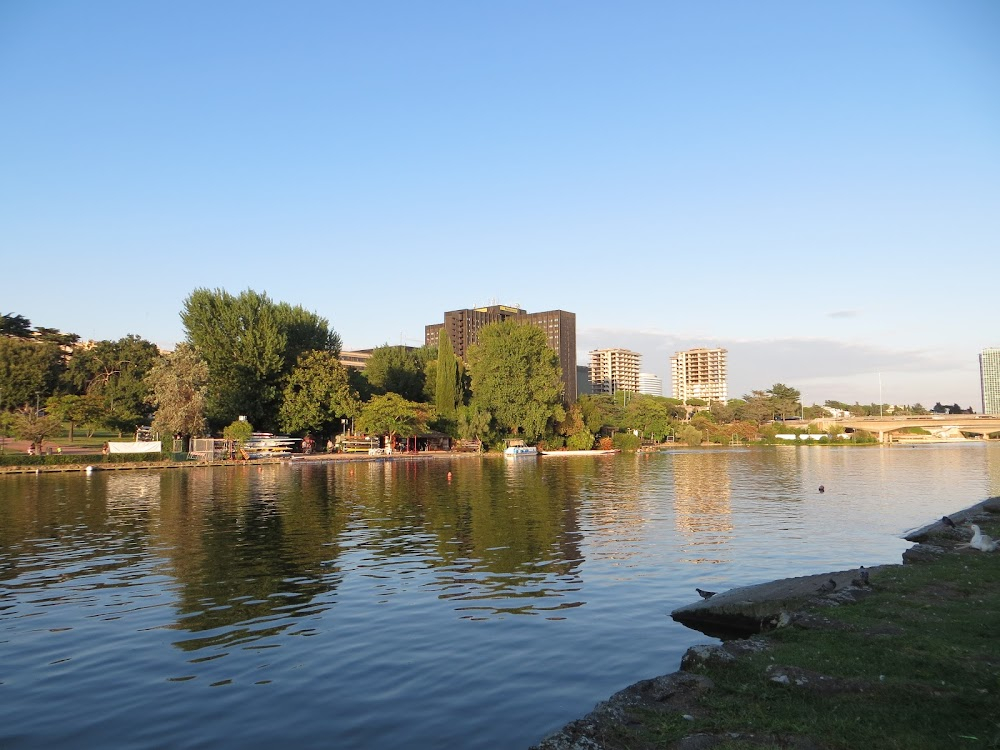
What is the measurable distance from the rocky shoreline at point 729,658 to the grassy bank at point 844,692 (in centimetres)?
3

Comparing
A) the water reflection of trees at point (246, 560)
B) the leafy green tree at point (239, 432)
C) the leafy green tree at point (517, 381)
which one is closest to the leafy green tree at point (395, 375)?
the leafy green tree at point (517, 381)

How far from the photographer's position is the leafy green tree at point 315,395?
304ft

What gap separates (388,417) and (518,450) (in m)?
21.6

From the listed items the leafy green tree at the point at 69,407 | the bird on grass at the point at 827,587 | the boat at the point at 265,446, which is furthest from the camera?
the leafy green tree at the point at 69,407

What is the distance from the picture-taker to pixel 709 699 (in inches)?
349

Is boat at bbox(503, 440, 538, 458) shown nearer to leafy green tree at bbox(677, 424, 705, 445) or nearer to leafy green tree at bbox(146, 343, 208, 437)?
leafy green tree at bbox(146, 343, 208, 437)

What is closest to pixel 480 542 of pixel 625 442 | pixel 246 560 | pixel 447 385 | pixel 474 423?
pixel 246 560

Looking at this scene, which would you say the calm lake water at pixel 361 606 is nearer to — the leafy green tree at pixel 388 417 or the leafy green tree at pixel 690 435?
the leafy green tree at pixel 388 417

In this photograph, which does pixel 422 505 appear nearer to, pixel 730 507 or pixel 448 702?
pixel 730 507

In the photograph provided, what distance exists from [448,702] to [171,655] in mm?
5892

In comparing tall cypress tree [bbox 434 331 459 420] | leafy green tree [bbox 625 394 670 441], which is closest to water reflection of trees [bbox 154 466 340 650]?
tall cypress tree [bbox 434 331 459 420]

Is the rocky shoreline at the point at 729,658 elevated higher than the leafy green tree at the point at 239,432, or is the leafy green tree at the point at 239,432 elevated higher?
the leafy green tree at the point at 239,432

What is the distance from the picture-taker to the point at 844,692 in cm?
884

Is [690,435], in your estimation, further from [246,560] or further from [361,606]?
[361,606]
